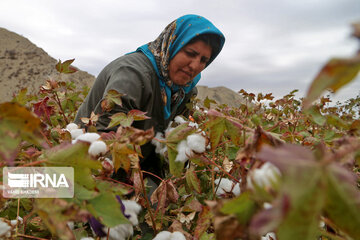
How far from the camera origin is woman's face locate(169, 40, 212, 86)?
168cm

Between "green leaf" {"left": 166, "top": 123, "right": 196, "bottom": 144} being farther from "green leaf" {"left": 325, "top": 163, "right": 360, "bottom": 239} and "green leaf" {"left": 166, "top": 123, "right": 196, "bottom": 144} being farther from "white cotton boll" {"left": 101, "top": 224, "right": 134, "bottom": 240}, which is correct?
"green leaf" {"left": 325, "top": 163, "right": 360, "bottom": 239}

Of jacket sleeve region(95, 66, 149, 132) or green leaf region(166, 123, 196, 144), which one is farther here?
jacket sleeve region(95, 66, 149, 132)

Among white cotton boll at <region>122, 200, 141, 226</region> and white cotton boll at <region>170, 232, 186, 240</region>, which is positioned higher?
white cotton boll at <region>122, 200, 141, 226</region>

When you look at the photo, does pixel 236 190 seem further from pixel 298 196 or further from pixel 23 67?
pixel 23 67

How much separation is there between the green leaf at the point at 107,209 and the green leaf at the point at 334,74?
0.96ft

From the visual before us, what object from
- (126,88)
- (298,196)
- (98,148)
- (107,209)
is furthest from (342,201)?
(126,88)

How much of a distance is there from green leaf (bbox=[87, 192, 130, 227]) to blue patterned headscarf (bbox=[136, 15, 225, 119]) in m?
1.44

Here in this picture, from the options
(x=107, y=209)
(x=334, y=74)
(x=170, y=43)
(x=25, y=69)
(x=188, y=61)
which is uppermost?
(x=170, y=43)

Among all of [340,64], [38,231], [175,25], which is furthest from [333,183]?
[175,25]

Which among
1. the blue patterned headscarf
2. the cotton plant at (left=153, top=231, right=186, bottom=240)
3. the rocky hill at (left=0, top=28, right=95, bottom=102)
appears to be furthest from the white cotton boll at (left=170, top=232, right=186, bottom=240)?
the rocky hill at (left=0, top=28, right=95, bottom=102)

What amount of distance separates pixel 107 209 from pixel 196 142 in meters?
→ 0.27

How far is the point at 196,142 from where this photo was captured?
1.82ft

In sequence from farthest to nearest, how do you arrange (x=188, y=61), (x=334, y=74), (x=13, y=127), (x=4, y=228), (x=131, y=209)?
(x=188, y=61) → (x=131, y=209) → (x=4, y=228) → (x=13, y=127) → (x=334, y=74)

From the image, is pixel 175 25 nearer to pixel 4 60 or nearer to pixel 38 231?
pixel 38 231
